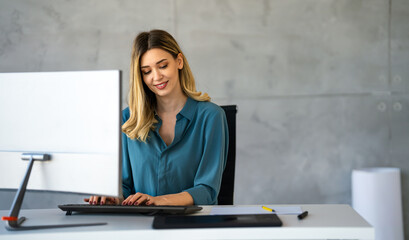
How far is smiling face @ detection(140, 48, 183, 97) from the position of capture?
1.91 m

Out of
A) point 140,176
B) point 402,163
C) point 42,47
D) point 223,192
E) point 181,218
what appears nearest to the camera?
point 181,218

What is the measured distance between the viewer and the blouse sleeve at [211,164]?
177 cm

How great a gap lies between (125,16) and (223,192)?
2271 millimetres

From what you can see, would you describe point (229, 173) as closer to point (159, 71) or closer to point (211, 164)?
point (211, 164)

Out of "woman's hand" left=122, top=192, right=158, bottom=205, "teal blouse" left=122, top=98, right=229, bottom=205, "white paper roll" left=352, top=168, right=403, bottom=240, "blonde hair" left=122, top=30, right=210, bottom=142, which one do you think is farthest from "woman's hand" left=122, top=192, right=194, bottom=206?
"white paper roll" left=352, top=168, right=403, bottom=240

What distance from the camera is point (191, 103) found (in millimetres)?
2045

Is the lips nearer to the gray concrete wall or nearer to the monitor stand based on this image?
the monitor stand

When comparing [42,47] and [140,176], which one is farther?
[42,47]

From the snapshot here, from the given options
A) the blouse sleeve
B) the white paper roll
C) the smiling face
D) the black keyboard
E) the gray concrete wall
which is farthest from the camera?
the gray concrete wall

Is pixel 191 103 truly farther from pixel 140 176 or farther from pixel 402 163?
pixel 402 163

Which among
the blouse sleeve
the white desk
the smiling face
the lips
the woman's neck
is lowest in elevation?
the white desk

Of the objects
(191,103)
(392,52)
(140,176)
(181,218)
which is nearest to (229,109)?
(191,103)

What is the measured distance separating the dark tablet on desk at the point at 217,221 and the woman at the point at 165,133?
0.54 meters

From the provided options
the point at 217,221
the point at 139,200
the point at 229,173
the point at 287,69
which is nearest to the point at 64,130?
the point at 139,200
